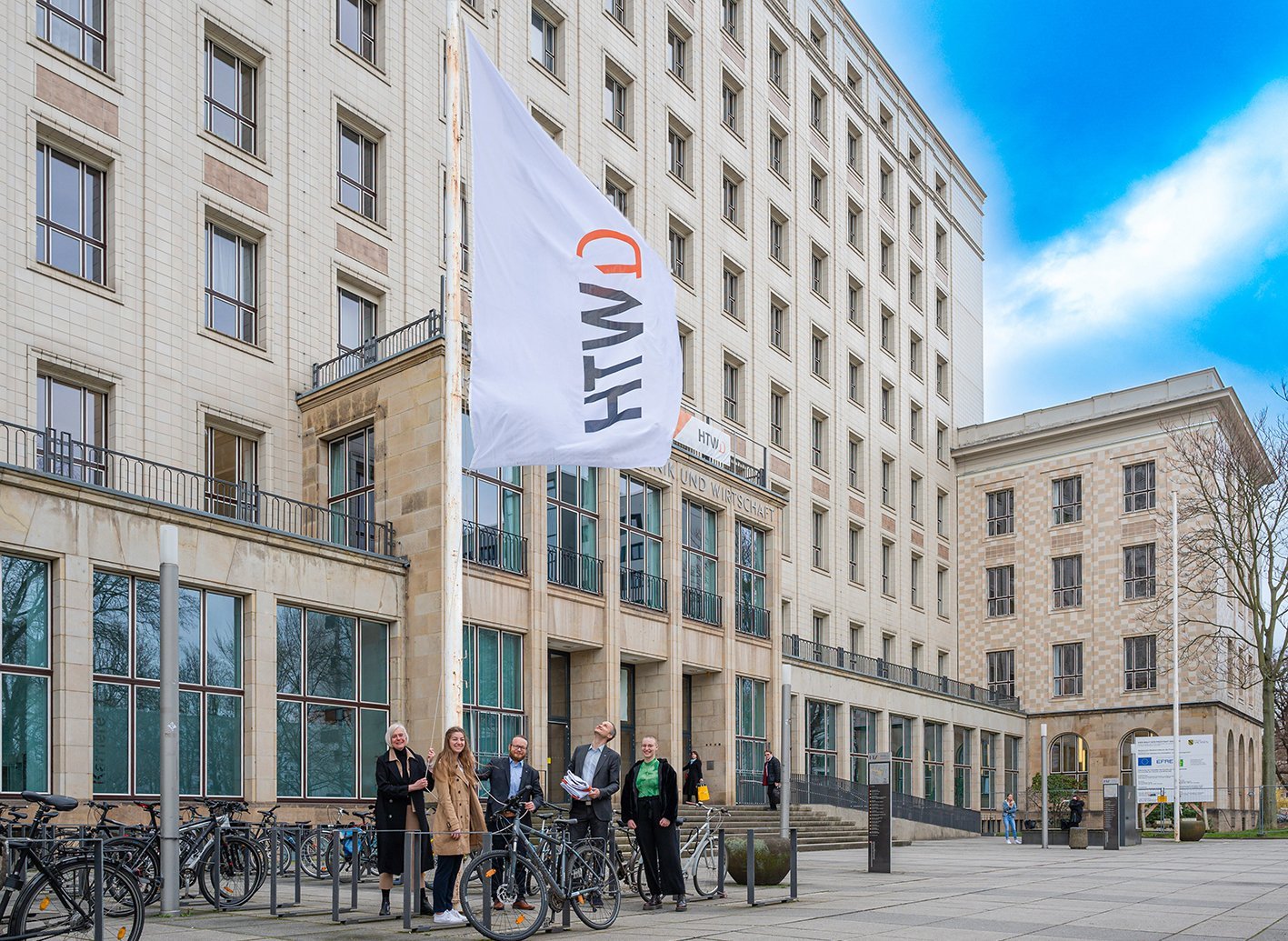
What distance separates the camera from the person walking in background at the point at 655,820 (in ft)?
51.1

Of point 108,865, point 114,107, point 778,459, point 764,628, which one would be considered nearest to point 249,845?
point 108,865

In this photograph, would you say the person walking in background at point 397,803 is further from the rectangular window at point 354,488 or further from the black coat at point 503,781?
the rectangular window at point 354,488

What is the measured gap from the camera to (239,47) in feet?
95.4

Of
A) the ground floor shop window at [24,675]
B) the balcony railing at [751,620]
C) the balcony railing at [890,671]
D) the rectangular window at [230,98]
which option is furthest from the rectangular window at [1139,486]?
the ground floor shop window at [24,675]

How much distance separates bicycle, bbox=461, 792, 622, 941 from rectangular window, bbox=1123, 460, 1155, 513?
52129 millimetres

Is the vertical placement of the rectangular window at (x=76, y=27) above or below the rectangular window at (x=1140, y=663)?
above

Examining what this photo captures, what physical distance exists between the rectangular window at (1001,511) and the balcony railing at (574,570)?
3847 centimetres

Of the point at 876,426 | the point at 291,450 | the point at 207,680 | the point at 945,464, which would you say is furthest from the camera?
the point at 945,464

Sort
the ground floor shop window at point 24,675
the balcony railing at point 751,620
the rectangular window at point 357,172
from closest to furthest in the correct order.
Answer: the ground floor shop window at point 24,675, the rectangular window at point 357,172, the balcony railing at point 751,620

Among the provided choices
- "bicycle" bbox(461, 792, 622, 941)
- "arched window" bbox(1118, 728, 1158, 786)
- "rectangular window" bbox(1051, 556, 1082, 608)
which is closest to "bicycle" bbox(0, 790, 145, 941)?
"bicycle" bbox(461, 792, 622, 941)

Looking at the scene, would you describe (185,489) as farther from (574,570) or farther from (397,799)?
(397,799)

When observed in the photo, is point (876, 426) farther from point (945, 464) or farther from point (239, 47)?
point (239, 47)

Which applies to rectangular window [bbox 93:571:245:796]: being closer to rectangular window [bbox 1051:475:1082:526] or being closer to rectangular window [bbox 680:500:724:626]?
rectangular window [bbox 680:500:724:626]

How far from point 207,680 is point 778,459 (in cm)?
2961
